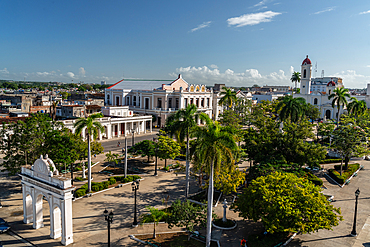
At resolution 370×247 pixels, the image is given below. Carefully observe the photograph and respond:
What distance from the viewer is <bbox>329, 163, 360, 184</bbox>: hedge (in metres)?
34.5

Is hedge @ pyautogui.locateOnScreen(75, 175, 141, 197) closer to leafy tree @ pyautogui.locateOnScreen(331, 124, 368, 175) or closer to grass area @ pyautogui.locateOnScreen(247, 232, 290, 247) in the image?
grass area @ pyautogui.locateOnScreen(247, 232, 290, 247)

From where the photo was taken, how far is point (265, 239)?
2027 cm

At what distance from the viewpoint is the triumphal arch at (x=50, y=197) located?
1959cm

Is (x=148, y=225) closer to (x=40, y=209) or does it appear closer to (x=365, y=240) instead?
(x=40, y=209)

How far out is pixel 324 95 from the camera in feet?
327

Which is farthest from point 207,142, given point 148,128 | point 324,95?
point 324,95

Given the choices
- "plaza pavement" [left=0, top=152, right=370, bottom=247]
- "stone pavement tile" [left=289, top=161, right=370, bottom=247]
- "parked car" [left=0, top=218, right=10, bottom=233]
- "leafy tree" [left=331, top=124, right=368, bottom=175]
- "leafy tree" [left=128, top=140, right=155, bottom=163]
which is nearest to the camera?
"plaza pavement" [left=0, top=152, right=370, bottom=247]

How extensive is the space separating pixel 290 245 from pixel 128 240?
40.4 feet

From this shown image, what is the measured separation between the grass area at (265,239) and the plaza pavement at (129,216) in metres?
0.85

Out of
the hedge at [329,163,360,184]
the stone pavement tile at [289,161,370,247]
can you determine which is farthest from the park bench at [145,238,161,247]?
the hedge at [329,163,360,184]

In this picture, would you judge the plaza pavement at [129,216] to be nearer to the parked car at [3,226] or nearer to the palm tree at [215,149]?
the parked car at [3,226]

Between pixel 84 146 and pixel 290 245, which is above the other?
pixel 84 146

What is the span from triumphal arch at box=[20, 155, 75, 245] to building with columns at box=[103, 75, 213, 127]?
51142 millimetres

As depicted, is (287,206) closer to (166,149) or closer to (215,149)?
(215,149)
